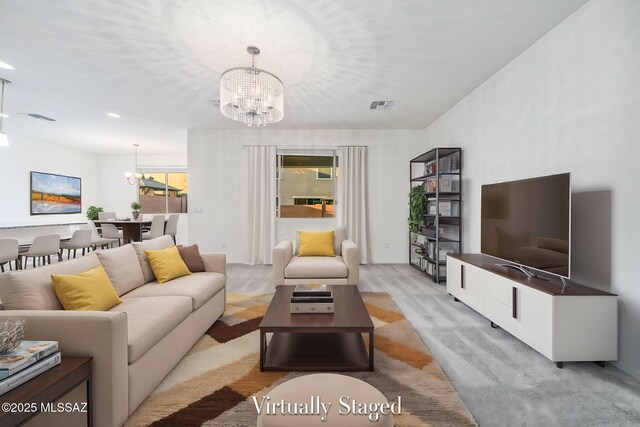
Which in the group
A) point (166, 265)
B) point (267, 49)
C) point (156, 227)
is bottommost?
point (166, 265)

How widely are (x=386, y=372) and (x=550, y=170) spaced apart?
2335 millimetres

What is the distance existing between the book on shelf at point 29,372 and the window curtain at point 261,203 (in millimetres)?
4312

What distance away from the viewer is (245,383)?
1778 millimetres

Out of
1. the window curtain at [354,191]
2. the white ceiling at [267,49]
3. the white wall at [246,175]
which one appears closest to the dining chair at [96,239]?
the white wall at [246,175]

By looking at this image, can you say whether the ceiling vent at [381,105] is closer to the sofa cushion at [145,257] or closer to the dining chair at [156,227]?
the sofa cushion at [145,257]

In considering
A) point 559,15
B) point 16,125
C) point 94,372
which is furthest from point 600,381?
point 16,125

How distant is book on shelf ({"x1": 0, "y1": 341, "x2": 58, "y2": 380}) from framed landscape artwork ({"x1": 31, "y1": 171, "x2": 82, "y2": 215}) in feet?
24.8

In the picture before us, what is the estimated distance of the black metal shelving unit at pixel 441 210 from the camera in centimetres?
416

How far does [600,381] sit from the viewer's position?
184 centimetres

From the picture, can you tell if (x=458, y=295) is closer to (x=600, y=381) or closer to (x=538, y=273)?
(x=538, y=273)

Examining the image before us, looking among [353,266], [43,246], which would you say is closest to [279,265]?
[353,266]

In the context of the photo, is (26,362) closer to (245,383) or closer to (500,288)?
(245,383)

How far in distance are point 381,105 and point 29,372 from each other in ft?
14.7

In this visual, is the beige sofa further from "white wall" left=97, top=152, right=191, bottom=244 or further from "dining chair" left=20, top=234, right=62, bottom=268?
"white wall" left=97, top=152, right=191, bottom=244
